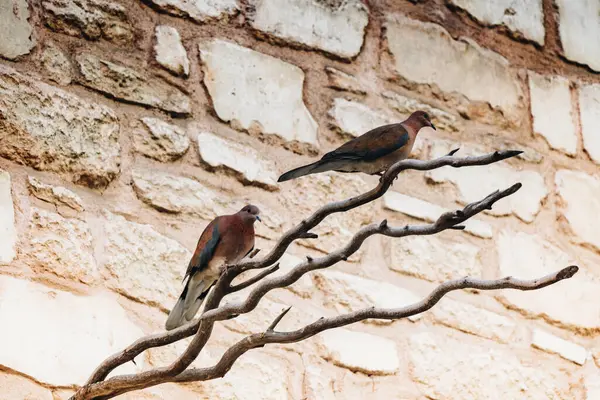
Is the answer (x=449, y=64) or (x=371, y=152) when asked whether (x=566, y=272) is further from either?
(x=449, y=64)

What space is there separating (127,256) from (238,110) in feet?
2.21

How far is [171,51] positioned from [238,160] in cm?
40

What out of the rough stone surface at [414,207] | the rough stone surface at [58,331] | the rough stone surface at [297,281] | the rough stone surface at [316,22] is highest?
the rough stone surface at [316,22]

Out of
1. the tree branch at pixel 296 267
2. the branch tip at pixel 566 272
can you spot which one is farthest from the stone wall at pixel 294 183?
the branch tip at pixel 566 272

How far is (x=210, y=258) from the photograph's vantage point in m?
2.55

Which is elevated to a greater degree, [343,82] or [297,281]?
[343,82]

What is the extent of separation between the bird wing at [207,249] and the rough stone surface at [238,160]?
516mm

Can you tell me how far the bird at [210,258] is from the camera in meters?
2.55

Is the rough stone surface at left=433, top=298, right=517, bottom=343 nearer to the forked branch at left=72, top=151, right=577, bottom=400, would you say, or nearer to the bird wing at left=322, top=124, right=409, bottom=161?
the bird wing at left=322, top=124, right=409, bottom=161

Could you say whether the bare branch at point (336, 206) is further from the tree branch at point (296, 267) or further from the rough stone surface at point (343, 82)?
the rough stone surface at point (343, 82)

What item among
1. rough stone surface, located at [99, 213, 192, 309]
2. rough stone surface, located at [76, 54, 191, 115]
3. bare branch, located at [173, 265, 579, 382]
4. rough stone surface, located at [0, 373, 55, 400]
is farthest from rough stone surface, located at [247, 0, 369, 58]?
bare branch, located at [173, 265, 579, 382]

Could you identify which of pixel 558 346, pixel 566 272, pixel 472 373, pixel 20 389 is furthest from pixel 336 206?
pixel 558 346

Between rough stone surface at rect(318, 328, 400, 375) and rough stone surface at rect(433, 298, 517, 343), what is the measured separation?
22 cm

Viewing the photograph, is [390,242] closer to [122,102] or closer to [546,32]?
[122,102]
